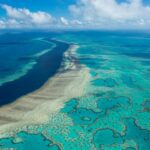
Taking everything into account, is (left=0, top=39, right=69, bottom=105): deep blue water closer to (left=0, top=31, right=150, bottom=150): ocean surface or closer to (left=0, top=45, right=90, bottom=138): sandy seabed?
(left=0, top=31, right=150, bottom=150): ocean surface

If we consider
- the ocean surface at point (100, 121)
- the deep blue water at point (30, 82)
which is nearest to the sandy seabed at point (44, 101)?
the ocean surface at point (100, 121)

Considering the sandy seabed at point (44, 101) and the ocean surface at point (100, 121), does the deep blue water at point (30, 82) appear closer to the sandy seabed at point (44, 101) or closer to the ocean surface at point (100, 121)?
the ocean surface at point (100, 121)

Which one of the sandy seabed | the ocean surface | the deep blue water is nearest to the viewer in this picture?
the ocean surface

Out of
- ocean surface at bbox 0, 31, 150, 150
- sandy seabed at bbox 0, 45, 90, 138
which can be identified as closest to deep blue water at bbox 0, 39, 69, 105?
ocean surface at bbox 0, 31, 150, 150

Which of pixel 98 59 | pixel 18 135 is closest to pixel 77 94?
pixel 18 135

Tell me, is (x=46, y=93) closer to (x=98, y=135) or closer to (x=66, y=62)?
(x=98, y=135)

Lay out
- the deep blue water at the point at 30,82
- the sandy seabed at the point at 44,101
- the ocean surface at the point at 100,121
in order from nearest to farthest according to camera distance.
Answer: the ocean surface at the point at 100,121 < the sandy seabed at the point at 44,101 < the deep blue water at the point at 30,82

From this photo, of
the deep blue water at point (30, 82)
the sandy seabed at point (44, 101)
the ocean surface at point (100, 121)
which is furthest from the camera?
the deep blue water at point (30, 82)

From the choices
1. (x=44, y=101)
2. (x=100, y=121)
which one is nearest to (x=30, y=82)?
(x=44, y=101)

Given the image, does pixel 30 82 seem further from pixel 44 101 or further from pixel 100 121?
pixel 100 121
